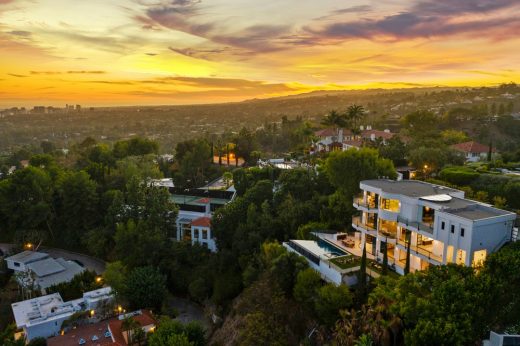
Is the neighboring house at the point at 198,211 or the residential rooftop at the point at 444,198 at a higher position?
the residential rooftop at the point at 444,198

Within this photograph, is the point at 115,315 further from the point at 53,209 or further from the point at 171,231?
the point at 53,209

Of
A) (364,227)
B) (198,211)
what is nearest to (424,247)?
(364,227)

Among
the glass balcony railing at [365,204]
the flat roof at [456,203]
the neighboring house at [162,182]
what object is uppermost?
the flat roof at [456,203]

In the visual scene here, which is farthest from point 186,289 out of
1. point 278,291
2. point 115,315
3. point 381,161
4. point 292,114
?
point 292,114

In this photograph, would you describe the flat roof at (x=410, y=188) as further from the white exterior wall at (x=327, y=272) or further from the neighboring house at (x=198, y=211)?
the neighboring house at (x=198, y=211)

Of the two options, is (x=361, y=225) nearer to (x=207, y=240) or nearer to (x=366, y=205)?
(x=366, y=205)

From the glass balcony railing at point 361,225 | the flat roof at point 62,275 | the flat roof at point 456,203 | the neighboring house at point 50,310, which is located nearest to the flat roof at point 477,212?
the flat roof at point 456,203

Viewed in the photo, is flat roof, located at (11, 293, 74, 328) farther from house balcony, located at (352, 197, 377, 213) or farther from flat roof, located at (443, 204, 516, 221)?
flat roof, located at (443, 204, 516, 221)
